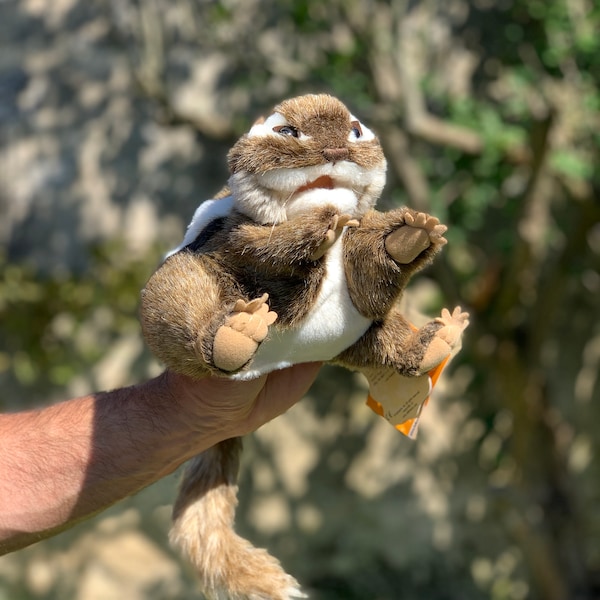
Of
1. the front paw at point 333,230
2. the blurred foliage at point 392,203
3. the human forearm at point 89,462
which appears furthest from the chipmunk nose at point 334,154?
the blurred foliage at point 392,203

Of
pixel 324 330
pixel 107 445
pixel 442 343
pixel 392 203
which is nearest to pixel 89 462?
pixel 107 445

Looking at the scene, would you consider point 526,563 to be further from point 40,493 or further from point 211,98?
point 40,493

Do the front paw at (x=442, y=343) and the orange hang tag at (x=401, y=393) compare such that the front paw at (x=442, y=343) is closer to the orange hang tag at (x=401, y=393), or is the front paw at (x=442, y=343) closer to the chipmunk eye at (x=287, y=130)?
the orange hang tag at (x=401, y=393)

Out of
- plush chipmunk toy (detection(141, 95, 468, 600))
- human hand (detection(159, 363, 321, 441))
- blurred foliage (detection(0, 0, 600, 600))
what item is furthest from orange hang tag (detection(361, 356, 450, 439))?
blurred foliage (detection(0, 0, 600, 600))

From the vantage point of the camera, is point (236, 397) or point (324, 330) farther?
point (236, 397)

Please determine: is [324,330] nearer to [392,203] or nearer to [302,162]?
[302,162]
